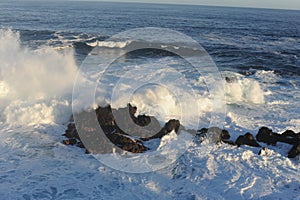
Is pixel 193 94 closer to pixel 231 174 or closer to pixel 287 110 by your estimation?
pixel 287 110

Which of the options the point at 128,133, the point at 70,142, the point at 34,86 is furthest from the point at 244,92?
the point at 34,86

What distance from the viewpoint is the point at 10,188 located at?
24.9ft

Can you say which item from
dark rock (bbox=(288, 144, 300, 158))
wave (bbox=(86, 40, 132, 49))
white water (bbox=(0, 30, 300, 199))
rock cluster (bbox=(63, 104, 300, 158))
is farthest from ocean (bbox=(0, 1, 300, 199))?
wave (bbox=(86, 40, 132, 49))

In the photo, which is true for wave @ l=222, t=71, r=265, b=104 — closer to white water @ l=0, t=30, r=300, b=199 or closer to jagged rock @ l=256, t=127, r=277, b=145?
white water @ l=0, t=30, r=300, b=199

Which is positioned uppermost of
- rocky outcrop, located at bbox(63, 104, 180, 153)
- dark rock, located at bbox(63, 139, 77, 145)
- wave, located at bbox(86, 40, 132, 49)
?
wave, located at bbox(86, 40, 132, 49)

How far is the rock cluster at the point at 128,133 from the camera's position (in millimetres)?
9688

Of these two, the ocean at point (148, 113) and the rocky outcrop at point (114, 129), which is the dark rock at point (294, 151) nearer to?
the ocean at point (148, 113)

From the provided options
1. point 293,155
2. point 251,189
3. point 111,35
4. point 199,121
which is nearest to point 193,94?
point 199,121

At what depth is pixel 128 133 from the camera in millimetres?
10695

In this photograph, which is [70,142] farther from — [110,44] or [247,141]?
[110,44]

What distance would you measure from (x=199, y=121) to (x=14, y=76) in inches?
329

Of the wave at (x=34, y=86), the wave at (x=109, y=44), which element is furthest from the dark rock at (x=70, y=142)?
the wave at (x=109, y=44)

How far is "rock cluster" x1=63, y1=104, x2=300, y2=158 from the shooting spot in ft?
31.8

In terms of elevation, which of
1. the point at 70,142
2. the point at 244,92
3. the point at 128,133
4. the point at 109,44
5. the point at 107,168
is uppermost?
the point at 109,44
